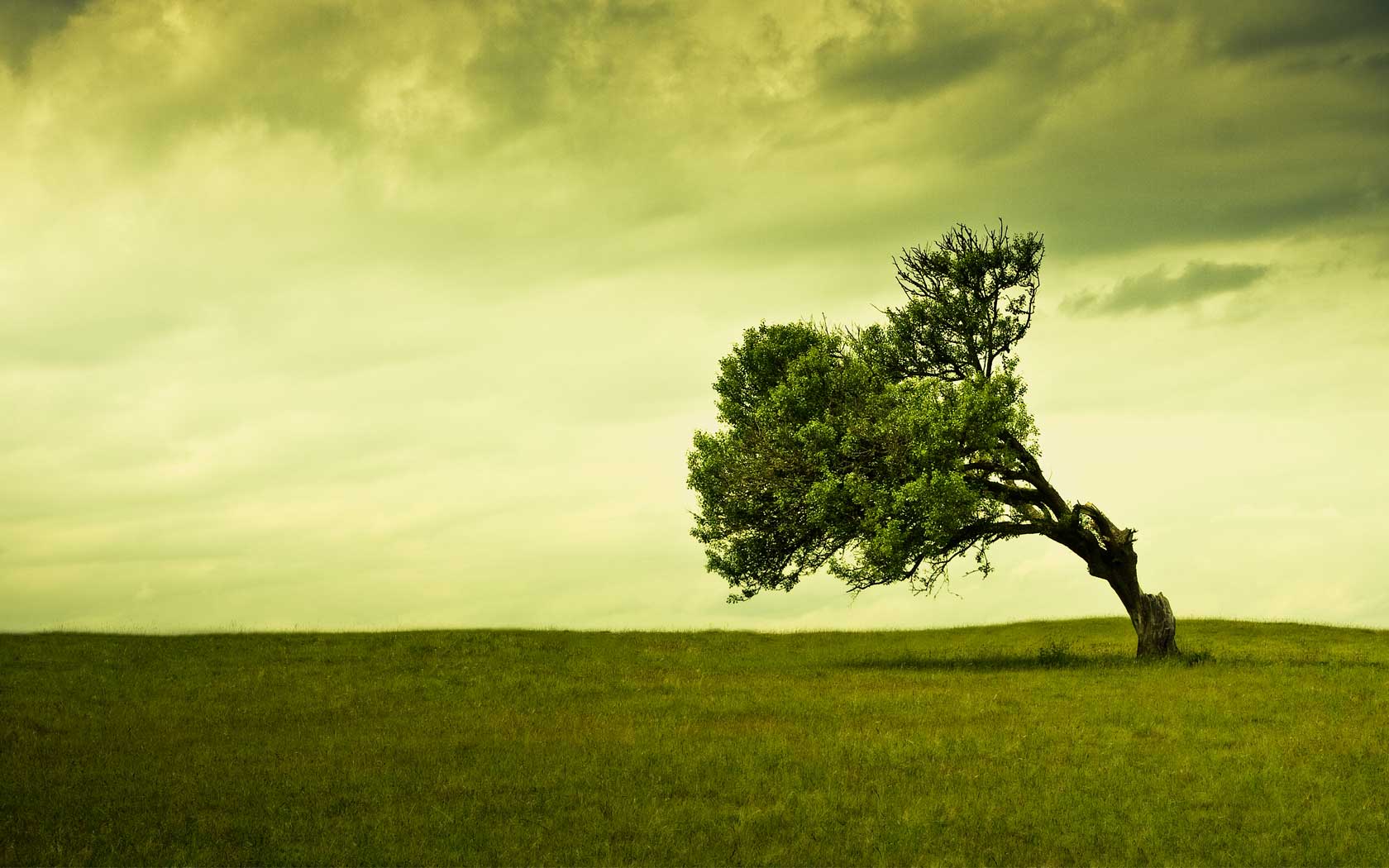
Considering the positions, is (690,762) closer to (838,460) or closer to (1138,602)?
(838,460)

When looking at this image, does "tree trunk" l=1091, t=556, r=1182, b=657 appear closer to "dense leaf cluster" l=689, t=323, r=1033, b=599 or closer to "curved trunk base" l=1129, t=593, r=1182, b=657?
"curved trunk base" l=1129, t=593, r=1182, b=657

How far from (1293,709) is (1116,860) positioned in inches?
658

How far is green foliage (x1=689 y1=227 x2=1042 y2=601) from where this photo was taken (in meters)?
38.0

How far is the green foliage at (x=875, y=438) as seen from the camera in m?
38.0

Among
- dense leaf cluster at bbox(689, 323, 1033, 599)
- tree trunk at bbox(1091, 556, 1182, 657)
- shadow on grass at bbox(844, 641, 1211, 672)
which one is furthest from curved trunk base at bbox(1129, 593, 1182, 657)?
dense leaf cluster at bbox(689, 323, 1033, 599)

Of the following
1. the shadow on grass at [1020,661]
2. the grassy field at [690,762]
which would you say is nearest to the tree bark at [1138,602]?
the shadow on grass at [1020,661]

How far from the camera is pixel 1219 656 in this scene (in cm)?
4375

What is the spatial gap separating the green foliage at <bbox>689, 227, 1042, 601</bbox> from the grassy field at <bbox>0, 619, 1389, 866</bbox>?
4.76m

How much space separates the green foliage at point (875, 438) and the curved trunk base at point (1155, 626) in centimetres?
571

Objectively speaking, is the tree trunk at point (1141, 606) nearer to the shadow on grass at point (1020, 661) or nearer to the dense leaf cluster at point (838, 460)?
the shadow on grass at point (1020, 661)

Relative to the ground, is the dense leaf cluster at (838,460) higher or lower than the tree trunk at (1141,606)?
higher

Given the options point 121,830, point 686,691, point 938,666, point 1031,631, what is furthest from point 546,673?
point 1031,631

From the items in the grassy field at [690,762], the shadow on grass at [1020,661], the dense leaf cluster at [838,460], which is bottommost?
the grassy field at [690,762]

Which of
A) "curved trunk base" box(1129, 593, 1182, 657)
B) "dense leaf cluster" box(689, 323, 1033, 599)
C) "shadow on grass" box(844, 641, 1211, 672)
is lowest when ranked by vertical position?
"shadow on grass" box(844, 641, 1211, 672)
